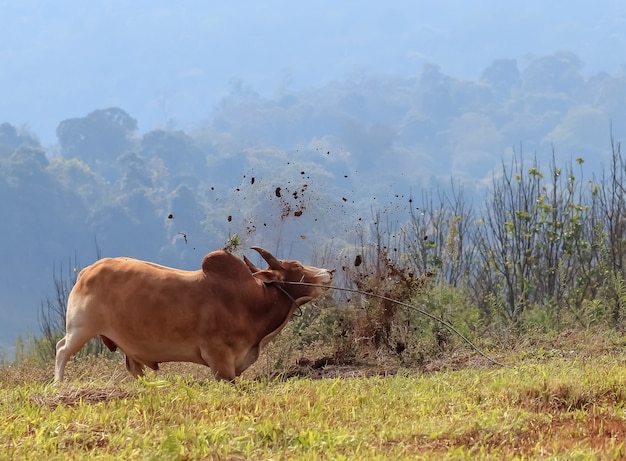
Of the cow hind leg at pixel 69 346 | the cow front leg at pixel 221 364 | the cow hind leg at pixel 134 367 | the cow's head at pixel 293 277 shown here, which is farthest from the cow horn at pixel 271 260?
the cow hind leg at pixel 69 346

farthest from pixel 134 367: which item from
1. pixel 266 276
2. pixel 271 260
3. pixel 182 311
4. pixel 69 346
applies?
pixel 271 260

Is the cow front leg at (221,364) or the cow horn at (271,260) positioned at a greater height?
the cow horn at (271,260)

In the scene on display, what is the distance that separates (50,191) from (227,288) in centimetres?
7565

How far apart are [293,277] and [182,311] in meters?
1.05

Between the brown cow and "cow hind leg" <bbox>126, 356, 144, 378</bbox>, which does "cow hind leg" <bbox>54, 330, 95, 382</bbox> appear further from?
"cow hind leg" <bbox>126, 356, 144, 378</bbox>

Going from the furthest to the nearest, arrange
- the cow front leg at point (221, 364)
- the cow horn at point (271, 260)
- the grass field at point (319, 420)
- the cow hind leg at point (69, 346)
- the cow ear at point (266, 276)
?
1. the cow horn at point (271, 260)
2. the cow ear at point (266, 276)
3. the cow hind leg at point (69, 346)
4. the cow front leg at point (221, 364)
5. the grass field at point (319, 420)

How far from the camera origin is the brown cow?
7172 millimetres

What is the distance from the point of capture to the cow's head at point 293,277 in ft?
25.2

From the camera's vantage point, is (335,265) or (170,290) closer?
(170,290)

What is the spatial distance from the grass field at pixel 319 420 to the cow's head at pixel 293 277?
114cm

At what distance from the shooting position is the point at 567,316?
11.3 meters

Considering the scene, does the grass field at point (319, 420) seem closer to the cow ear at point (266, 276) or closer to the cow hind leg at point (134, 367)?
the cow ear at point (266, 276)

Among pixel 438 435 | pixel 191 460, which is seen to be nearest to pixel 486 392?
pixel 438 435

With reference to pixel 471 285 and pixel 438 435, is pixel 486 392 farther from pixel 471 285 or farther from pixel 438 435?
pixel 471 285
